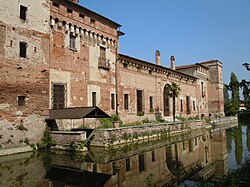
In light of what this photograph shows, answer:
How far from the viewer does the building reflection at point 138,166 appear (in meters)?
8.48

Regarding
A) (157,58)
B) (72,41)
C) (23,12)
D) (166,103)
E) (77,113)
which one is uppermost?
(157,58)

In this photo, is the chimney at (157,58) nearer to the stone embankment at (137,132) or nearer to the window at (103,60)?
the stone embankment at (137,132)

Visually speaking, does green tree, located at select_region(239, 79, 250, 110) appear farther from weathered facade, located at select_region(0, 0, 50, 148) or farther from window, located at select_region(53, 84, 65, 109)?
window, located at select_region(53, 84, 65, 109)

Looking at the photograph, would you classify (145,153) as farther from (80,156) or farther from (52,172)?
(52,172)

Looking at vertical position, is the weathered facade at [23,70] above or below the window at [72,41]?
below

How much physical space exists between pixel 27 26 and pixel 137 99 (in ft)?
46.2

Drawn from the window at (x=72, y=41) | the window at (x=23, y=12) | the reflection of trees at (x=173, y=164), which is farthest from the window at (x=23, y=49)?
the reflection of trees at (x=173, y=164)

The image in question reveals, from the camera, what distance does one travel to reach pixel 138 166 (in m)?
10.6

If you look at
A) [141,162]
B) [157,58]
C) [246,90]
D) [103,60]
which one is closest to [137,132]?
[141,162]

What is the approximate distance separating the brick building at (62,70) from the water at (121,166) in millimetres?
2946

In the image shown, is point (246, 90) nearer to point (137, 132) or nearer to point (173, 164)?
point (173, 164)

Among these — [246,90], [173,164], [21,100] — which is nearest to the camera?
[246,90]

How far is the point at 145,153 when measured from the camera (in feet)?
43.8

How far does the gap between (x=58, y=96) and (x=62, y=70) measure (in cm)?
191
